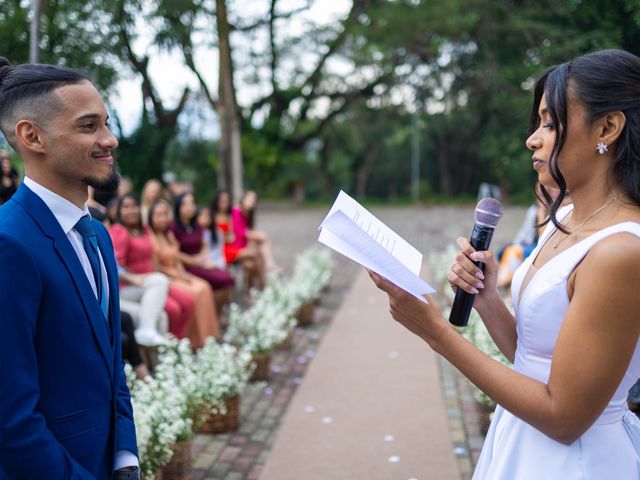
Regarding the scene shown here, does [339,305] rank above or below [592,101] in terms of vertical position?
below

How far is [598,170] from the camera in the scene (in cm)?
153

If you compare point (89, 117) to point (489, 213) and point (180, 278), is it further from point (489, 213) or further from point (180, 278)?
point (180, 278)

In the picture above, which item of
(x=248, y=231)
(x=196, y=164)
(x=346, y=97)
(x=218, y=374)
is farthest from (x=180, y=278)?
(x=196, y=164)

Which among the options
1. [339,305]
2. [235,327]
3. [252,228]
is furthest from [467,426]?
[252,228]

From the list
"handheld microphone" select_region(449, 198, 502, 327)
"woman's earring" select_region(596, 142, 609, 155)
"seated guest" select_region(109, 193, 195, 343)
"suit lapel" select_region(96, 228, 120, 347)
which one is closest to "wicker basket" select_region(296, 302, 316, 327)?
"seated guest" select_region(109, 193, 195, 343)

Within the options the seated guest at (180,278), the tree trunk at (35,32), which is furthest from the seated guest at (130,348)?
the tree trunk at (35,32)

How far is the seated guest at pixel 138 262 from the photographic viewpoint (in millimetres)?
5848

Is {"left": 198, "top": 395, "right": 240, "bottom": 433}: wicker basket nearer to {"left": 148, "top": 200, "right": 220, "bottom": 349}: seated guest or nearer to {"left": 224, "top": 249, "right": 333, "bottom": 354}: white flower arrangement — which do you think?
{"left": 224, "top": 249, "right": 333, "bottom": 354}: white flower arrangement

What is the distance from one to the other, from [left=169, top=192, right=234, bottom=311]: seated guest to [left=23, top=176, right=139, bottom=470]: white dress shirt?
559 centimetres

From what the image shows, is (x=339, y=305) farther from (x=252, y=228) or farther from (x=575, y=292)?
(x=575, y=292)

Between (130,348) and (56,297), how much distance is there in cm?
347

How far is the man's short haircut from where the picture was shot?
1712 millimetres

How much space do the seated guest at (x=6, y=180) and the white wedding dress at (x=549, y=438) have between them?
5.24m

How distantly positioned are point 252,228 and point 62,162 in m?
8.07
